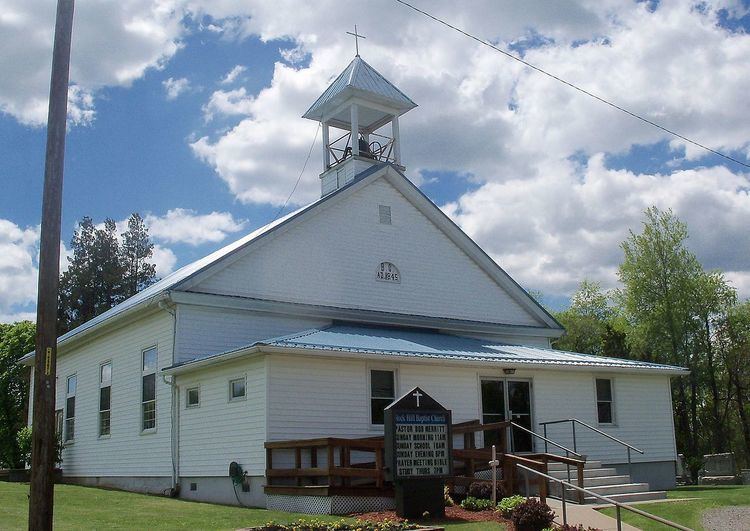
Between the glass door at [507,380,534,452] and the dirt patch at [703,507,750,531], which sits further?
the glass door at [507,380,534,452]

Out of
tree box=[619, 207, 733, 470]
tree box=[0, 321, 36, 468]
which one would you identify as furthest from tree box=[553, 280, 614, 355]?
tree box=[0, 321, 36, 468]

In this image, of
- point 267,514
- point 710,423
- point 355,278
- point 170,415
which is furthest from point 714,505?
point 710,423

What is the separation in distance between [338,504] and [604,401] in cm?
1045

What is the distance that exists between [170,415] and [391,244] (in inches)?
312

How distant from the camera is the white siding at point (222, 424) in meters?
17.8

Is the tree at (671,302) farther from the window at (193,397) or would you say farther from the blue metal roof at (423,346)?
the window at (193,397)

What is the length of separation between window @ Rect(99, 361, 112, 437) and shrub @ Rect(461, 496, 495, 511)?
41.8 ft

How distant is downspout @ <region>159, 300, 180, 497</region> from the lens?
2045 cm

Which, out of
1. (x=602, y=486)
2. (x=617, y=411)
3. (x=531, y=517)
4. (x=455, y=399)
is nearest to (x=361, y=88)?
(x=455, y=399)

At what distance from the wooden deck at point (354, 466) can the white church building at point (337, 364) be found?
0.06 m

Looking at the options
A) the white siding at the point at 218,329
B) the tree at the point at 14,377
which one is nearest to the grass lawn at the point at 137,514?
the white siding at the point at 218,329

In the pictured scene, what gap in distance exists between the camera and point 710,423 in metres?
54.8

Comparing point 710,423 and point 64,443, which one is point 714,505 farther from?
point 710,423

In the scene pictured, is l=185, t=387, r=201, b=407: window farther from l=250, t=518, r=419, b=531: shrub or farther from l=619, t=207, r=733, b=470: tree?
l=619, t=207, r=733, b=470: tree
